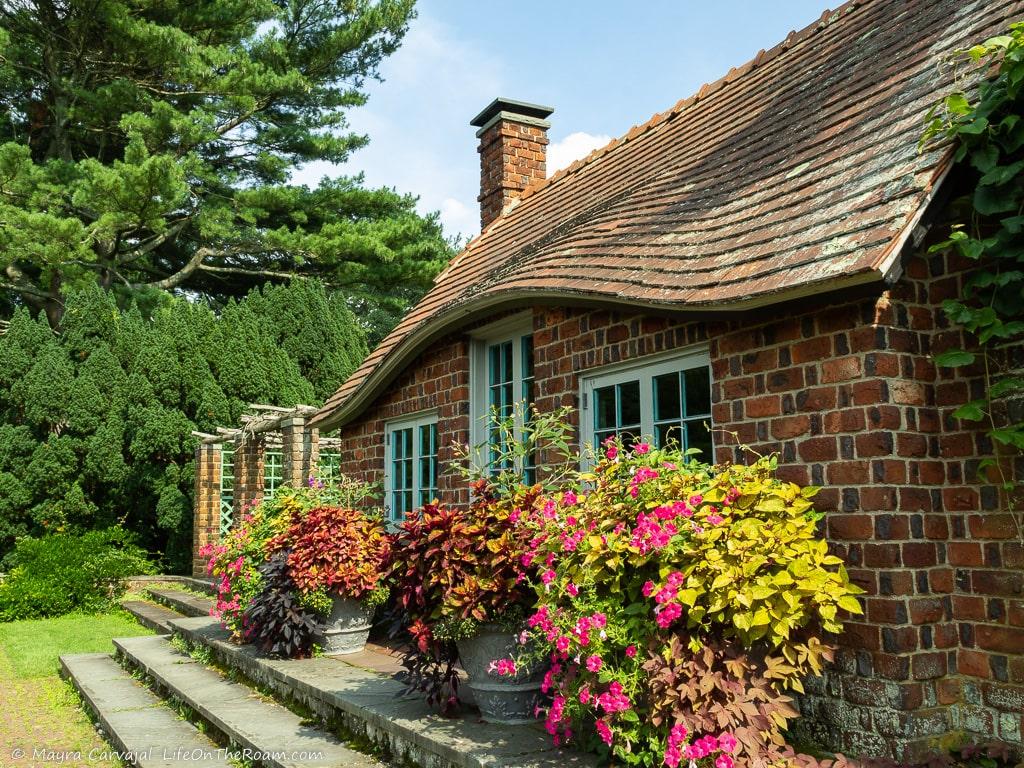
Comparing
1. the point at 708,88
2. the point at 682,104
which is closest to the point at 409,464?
the point at 682,104

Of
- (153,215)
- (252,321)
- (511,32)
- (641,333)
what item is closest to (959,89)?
(641,333)

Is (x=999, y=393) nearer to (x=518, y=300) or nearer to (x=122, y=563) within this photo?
(x=518, y=300)

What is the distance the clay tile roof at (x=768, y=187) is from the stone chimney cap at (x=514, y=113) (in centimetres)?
254

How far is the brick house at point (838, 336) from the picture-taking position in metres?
3.86

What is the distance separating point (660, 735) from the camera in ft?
11.6

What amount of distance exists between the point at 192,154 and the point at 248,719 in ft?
57.5

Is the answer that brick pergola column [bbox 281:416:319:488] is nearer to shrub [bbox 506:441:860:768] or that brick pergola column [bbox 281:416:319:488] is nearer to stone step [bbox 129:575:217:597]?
stone step [bbox 129:575:217:597]

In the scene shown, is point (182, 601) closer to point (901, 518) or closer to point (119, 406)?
point (119, 406)

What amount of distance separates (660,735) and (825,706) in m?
1.03

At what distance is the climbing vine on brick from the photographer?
3789 mm

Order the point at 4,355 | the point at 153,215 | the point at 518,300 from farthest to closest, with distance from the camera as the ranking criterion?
the point at 153,215, the point at 4,355, the point at 518,300

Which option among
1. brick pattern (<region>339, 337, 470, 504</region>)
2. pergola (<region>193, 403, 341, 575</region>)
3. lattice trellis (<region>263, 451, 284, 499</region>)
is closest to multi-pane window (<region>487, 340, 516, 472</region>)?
brick pattern (<region>339, 337, 470, 504</region>)

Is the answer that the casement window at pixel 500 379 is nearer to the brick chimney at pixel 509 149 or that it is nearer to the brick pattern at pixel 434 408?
the brick pattern at pixel 434 408

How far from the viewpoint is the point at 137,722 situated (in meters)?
6.59
